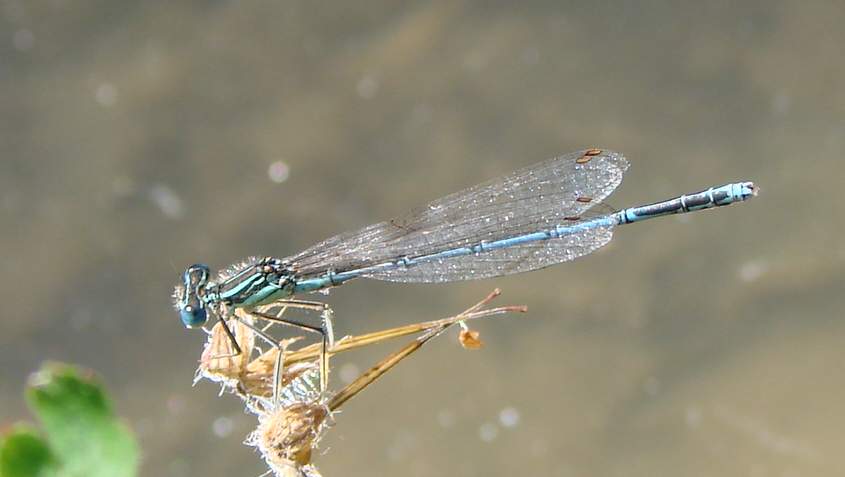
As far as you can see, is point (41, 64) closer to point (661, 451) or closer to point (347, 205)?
point (347, 205)

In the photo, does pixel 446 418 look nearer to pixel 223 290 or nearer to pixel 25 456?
pixel 223 290

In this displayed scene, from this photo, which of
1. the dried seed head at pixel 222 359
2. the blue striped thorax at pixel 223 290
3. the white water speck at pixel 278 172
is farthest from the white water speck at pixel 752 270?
the dried seed head at pixel 222 359

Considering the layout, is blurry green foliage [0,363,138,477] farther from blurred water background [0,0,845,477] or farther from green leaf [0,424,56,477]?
blurred water background [0,0,845,477]

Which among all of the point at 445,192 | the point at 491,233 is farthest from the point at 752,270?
the point at 491,233

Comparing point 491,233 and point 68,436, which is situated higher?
point 491,233

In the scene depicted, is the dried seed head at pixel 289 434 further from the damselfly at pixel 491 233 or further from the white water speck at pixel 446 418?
the white water speck at pixel 446 418

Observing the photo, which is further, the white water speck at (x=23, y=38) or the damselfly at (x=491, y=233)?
the white water speck at (x=23, y=38)

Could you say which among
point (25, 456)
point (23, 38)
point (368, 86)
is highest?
point (23, 38)
